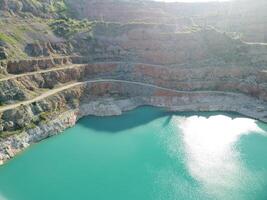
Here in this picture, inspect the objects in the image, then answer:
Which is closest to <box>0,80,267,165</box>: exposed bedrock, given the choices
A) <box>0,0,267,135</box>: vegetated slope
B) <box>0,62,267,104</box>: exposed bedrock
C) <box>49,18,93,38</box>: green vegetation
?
<box>0,0,267,135</box>: vegetated slope

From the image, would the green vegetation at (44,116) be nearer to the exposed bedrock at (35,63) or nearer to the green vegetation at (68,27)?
the exposed bedrock at (35,63)

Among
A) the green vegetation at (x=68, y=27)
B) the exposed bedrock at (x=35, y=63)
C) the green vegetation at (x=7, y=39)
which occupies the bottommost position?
the exposed bedrock at (x=35, y=63)

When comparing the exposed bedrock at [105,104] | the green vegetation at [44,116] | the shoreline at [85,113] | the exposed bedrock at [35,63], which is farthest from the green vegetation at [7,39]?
the green vegetation at [44,116]

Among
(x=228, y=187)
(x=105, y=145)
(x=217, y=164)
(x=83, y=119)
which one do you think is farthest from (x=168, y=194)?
(x=83, y=119)

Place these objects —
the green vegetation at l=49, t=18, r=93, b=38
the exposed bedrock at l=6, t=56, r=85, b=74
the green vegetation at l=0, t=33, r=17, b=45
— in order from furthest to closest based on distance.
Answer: the green vegetation at l=49, t=18, r=93, b=38 → the green vegetation at l=0, t=33, r=17, b=45 → the exposed bedrock at l=6, t=56, r=85, b=74

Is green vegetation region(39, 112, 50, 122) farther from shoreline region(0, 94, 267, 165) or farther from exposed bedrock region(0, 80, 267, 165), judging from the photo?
shoreline region(0, 94, 267, 165)

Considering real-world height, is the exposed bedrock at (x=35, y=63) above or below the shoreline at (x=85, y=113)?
above

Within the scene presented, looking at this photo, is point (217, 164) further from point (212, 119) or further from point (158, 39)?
point (158, 39)
